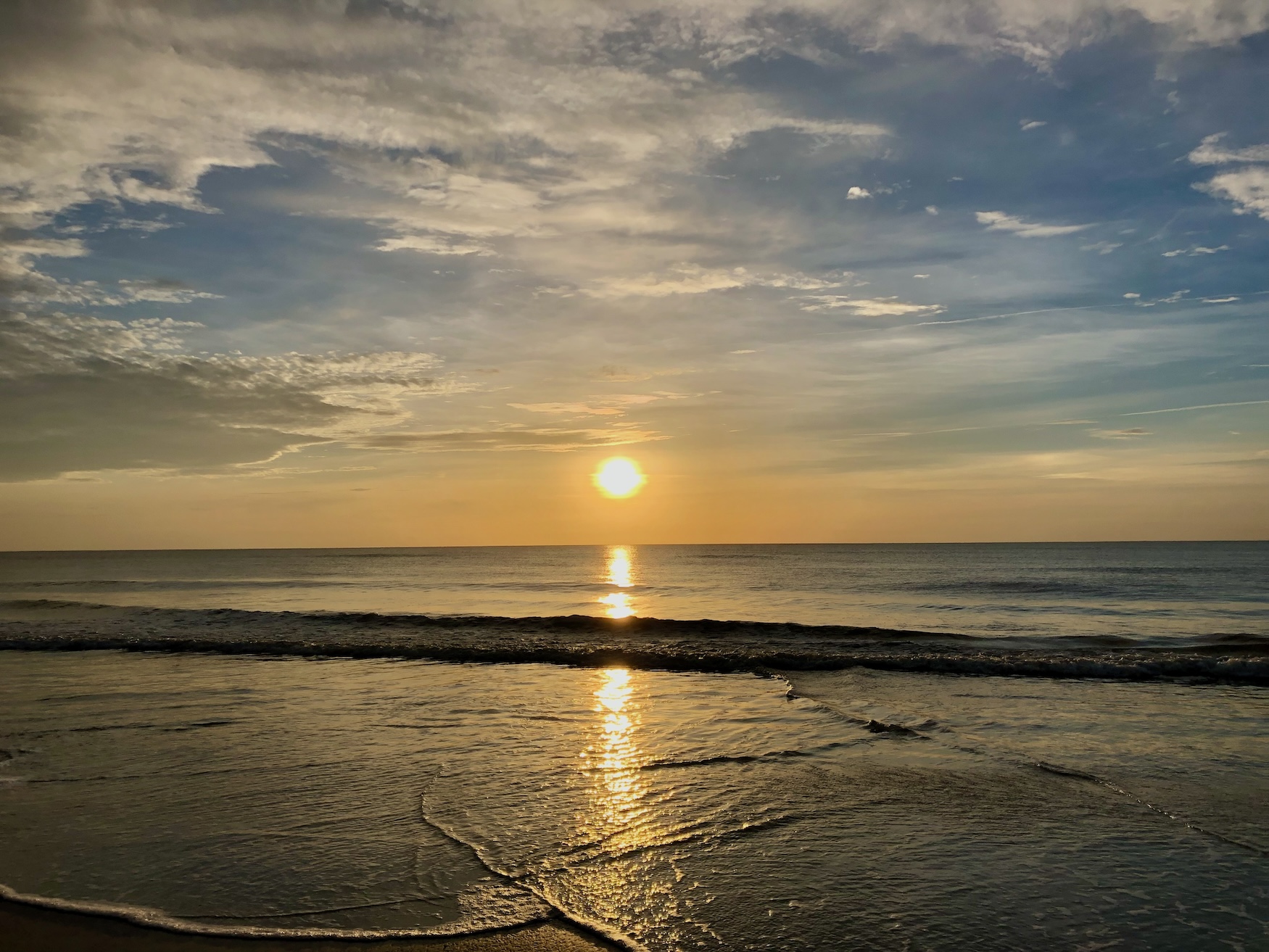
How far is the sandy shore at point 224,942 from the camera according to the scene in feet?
16.5

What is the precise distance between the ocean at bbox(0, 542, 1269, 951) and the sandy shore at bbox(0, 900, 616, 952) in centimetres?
13

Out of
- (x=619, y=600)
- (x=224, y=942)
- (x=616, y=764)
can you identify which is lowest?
(x=619, y=600)

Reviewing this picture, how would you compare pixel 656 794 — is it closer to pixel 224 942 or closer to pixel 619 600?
pixel 224 942

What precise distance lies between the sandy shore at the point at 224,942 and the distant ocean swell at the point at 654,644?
13946mm

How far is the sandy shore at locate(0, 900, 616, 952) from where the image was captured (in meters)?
5.03

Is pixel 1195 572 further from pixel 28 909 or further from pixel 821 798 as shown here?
pixel 28 909

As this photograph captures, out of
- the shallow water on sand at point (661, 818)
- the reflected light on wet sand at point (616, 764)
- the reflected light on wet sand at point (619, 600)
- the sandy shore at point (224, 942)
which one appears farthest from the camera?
the reflected light on wet sand at point (619, 600)

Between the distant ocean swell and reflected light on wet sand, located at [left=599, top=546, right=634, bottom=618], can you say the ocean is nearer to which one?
the distant ocean swell

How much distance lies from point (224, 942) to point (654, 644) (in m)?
19.1

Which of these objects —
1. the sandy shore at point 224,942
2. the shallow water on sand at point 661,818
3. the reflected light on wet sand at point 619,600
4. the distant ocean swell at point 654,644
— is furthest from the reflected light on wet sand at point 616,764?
the reflected light on wet sand at point 619,600

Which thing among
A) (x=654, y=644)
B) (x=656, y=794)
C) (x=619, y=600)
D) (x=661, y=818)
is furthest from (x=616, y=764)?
(x=619, y=600)

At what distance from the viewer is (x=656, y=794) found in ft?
26.9

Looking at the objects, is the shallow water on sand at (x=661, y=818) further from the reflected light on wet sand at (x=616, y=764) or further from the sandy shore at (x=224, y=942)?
the sandy shore at (x=224, y=942)

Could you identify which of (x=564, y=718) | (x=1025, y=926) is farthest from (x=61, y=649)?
(x=1025, y=926)
